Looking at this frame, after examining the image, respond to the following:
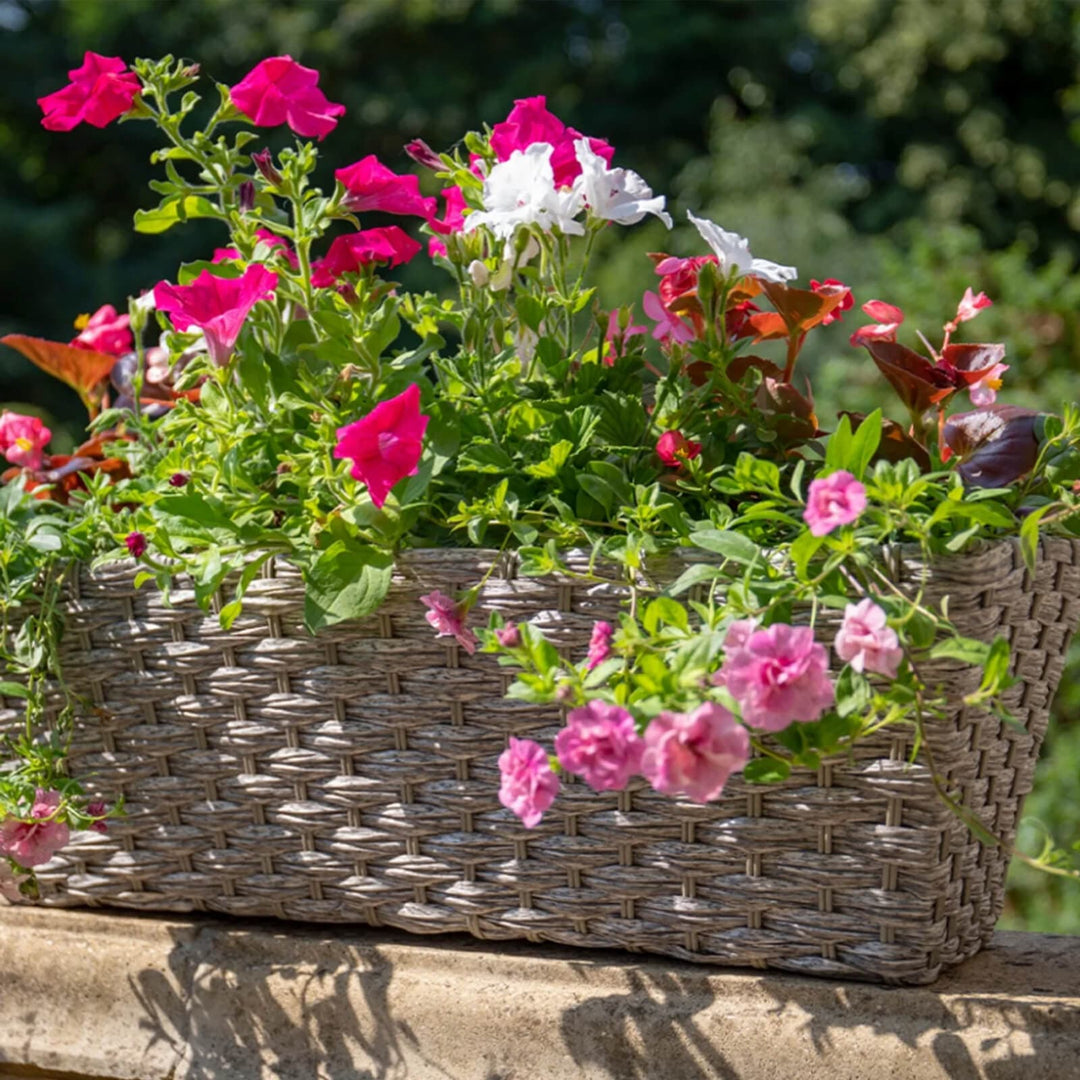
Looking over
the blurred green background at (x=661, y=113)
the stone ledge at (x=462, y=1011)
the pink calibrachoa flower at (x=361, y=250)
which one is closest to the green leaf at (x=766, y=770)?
the stone ledge at (x=462, y=1011)

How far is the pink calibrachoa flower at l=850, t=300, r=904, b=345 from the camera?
0.90 meters

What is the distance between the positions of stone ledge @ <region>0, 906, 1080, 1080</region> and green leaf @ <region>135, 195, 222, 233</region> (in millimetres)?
529

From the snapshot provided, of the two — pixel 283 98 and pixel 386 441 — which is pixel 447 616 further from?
pixel 283 98

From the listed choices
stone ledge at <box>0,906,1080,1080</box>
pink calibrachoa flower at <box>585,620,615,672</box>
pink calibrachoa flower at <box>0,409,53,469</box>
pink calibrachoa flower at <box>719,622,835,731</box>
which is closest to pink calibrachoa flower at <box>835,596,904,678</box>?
pink calibrachoa flower at <box>719,622,835,731</box>

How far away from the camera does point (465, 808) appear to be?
847 mm

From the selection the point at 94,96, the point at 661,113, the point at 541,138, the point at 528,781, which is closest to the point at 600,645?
the point at 528,781

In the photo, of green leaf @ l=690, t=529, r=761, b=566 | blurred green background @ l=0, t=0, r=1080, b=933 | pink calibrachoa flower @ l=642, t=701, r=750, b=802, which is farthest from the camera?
blurred green background @ l=0, t=0, r=1080, b=933

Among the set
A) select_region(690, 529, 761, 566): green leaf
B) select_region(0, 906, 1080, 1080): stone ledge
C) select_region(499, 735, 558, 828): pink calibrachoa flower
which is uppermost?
select_region(690, 529, 761, 566): green leaf

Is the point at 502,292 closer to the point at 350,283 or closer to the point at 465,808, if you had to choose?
the point at 350,283

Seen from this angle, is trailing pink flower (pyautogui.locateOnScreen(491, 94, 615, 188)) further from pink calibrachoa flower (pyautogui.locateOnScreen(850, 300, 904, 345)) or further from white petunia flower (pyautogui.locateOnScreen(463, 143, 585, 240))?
pink calibrachoa flower (pyautogui.locateOnScreen(850, 300, 904, 345))

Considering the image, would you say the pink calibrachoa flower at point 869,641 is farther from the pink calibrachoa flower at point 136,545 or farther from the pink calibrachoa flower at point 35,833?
the pink calibrachoa flower at point 35,833

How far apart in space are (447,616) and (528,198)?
Result: 0.92 feet

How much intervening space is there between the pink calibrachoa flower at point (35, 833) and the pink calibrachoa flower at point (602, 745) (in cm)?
47

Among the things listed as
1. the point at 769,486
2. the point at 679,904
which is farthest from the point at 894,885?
the point at 769,486
